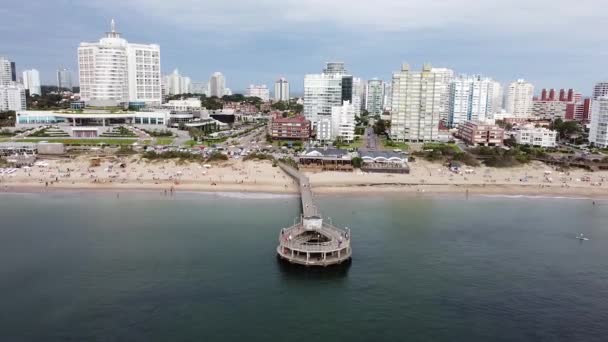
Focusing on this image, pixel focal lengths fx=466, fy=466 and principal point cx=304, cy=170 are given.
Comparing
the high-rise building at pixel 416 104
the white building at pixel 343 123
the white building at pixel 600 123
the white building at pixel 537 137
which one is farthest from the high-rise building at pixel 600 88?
the white building at pixel 343 123

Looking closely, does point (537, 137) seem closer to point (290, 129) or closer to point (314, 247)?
point (290, 129)

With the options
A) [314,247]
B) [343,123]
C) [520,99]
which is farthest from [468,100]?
→ [314,247]

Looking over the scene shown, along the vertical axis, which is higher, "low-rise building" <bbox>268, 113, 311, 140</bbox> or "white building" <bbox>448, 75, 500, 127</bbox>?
"white building" <bbox>448, 75, 500, 127</bbox>

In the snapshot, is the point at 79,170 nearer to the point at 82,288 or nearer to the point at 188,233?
the point at 188,233

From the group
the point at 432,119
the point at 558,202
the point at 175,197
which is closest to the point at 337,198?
the point at 175,197

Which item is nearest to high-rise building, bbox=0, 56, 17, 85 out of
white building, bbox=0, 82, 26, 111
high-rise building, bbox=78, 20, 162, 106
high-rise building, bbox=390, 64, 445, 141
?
white building, bbox=0, 82, 26, 111

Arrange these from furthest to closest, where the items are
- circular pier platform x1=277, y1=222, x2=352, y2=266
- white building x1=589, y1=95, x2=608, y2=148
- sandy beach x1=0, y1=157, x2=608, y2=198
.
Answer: white building x1=589, y1=95, x2=608, y2=148
sandy beach x1=0, y1=157, x2=608, y2=198
circular pier platform x1=277, y1=222, x2=352, y2=266

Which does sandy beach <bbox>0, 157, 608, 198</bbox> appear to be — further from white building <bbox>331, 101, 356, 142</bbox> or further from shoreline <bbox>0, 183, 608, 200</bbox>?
white building <bbox>331, 101, 356, 142</bbox>
